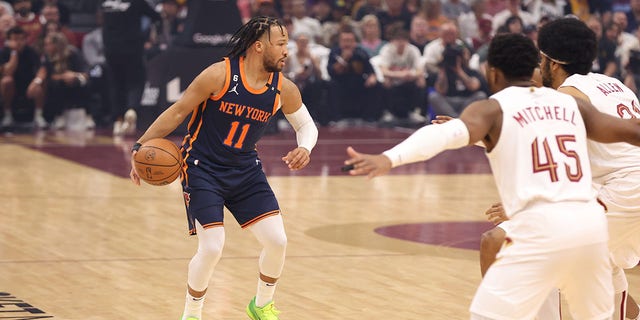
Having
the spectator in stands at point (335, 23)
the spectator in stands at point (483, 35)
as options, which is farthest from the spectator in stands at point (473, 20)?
the spectator in stands at point (335, 23)

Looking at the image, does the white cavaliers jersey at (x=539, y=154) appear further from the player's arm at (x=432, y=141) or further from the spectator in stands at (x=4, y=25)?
the spectator in stands at (x=4, y=25)

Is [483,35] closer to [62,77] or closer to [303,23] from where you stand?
[303,23]

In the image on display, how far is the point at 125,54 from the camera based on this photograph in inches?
746

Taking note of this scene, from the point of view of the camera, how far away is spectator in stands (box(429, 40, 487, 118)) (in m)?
19.1

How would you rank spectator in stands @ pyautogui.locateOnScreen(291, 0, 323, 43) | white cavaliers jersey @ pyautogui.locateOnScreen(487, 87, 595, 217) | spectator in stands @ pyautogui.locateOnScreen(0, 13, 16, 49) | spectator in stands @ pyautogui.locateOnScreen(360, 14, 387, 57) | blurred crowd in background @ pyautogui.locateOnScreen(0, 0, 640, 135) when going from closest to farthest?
white cavaliers jersey @ pyautogui.locateOnScreen(487, 87, 595, 217), blurred crowd in background @ pyautogui.locateOnScreen(0, 0, 640, 135), spectator in stands @ pyautogui.locateOnScreen(0, 13, 16, 49), spectator in stands @ pyautogui.locateOnScreen(291, 0, 323, 43), spectator in stands @ pyautogui.locateOnScreen(360, 14, 387, 57)

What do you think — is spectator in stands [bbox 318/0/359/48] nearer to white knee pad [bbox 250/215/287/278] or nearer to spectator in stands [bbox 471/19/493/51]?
spectator in stands [bbox 471/19/493/51]

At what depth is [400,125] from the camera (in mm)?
20922

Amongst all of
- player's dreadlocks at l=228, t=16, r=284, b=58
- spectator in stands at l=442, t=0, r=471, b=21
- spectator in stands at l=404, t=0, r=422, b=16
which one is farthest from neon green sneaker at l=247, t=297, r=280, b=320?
spectator in stands at l=442, t=0, r=471, b=21

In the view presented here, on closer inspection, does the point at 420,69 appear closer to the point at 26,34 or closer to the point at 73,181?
the point at 26,34

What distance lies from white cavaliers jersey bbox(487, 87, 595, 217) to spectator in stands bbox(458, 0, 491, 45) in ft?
52.6

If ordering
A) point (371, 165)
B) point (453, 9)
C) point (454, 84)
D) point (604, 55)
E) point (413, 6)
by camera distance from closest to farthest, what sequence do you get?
point (371, 165) < point (454, 84) < point (604, 55) < point (413, 6) < point (453, 9)

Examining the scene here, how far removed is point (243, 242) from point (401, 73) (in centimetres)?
995

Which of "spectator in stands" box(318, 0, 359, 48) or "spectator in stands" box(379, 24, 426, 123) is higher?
"spectator in stands" box(318, 0, 359, 48)

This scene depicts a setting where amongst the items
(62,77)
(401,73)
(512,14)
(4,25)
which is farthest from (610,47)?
(4,25)
